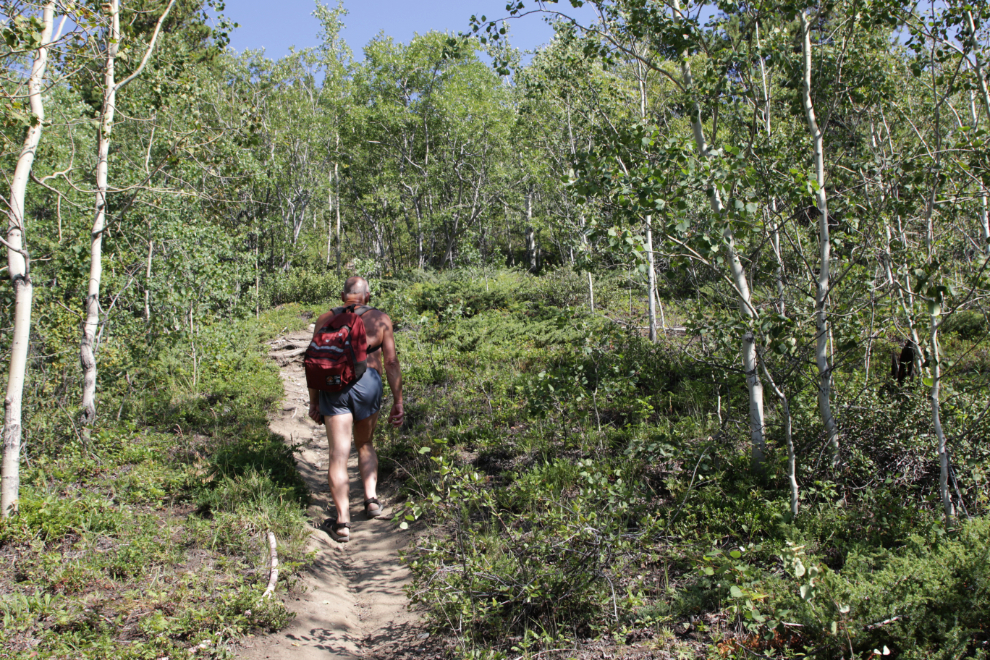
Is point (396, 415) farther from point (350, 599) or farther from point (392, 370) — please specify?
point (350, 599)

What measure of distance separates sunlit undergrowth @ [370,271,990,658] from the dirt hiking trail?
251mm

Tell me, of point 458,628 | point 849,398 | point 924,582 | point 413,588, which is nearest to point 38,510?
point 413,588

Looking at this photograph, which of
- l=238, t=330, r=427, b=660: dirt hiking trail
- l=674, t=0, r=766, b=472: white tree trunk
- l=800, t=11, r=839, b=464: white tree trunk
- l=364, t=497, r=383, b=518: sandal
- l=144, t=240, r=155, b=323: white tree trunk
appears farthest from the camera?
l=144, t=240, r=155, b=323: white tree trunk

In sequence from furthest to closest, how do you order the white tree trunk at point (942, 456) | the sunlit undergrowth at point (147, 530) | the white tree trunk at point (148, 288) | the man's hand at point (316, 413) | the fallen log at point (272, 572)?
the white tree trunk at point (148, 288) → the man's hand at point (316, 413) → the white tree trunk at point (942, 456) → the fallen log at point (272, 572) → the sunlit undergrowth at point (147, 530)

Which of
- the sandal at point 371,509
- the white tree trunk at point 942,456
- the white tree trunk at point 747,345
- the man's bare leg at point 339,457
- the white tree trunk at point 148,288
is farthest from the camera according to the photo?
the white tree trunk at point 148,288

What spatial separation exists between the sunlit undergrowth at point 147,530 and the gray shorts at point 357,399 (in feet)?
2.95

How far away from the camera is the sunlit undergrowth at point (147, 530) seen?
3.24 metres

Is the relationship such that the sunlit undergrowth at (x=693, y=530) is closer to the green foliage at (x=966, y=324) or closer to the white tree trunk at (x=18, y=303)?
the white tree trunk at (x=18, y=303)

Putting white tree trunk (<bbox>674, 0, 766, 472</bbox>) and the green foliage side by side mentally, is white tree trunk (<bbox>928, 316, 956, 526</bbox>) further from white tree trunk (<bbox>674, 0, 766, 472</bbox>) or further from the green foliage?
the green foliage

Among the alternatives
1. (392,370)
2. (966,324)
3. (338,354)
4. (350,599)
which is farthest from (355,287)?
(966,324)

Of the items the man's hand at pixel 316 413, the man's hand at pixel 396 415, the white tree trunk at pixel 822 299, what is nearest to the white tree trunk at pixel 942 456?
the white tree trunk at pixel 822 299

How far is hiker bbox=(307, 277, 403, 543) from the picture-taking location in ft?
16.2

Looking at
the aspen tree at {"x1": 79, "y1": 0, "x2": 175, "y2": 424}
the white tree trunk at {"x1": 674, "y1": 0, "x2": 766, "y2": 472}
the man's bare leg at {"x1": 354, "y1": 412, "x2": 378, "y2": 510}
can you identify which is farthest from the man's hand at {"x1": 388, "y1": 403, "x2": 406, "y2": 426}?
the aspen tree at {"x1": 79, "y1": 0, "x2": 175, "y2": 424}

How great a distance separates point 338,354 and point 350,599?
73.2 inches
